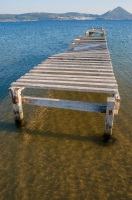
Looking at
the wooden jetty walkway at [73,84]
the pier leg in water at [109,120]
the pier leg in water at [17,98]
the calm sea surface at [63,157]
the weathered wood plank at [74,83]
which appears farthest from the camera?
the pier leg in water at [17,98]

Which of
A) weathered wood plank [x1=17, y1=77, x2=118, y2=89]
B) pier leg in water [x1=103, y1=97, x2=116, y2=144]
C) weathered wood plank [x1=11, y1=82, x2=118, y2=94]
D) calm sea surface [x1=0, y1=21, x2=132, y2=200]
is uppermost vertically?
weathered wood plank [x1=17, y1=77, x2=118, y2=89]

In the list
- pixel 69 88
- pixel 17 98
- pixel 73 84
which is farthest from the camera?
pixel 17 98

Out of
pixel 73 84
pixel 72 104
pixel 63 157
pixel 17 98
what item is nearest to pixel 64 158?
pixel 63 157

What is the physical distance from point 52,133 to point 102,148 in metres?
2.19

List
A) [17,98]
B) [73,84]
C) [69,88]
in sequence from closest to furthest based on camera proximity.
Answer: [69,88] < [73,84] < [17,98]

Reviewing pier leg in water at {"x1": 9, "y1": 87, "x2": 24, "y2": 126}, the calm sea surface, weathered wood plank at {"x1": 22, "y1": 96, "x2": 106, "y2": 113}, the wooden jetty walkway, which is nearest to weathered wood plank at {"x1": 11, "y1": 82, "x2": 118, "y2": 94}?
the wooden jetty walkway

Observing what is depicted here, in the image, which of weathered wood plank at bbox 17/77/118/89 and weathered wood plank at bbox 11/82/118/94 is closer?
weathered wood plank at bbox 11/82/118/94

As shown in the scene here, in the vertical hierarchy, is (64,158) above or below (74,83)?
below

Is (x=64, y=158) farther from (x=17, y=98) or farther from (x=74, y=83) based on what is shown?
(x=17, y=98)

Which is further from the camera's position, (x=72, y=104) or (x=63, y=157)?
(x=72, y=104)

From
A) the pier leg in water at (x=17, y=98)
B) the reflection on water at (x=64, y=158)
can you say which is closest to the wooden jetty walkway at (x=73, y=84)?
the pier leg in water at (x=17, y=98)

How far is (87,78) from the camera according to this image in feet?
24.8

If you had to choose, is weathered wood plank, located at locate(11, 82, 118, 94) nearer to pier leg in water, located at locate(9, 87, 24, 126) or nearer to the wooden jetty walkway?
the wooden jetty walkway

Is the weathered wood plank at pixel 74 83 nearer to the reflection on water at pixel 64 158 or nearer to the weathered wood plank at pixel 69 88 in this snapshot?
the weathered wood plank at pixel 69 88
